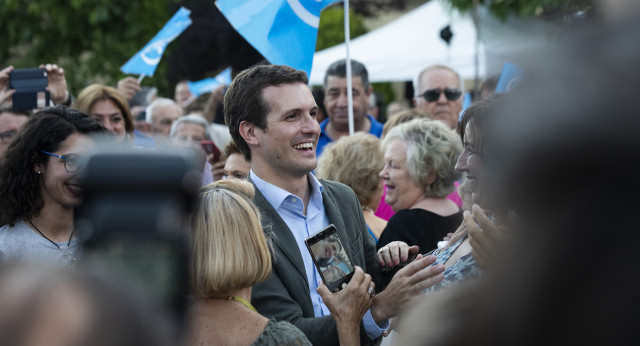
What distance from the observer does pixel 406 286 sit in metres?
2.69

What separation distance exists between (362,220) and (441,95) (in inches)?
143

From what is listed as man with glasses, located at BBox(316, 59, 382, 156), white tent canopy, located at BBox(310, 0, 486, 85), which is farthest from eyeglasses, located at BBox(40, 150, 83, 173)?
white tent canopy, located at BBox(310, 0, 486, 85)

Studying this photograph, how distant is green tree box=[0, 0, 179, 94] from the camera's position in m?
22.1

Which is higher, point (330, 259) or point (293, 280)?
point (330, 259)

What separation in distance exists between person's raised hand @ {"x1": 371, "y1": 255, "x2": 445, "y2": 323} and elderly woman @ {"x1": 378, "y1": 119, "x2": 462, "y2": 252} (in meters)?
1.08

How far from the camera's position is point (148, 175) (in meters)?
0.98

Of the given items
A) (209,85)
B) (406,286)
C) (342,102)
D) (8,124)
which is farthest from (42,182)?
(209,85)

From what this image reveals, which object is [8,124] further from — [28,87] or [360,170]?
[360,170]

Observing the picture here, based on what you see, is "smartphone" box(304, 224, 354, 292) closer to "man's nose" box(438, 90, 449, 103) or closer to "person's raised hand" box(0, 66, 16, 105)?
"person's raised hand" box(0, 66, 16, 105)

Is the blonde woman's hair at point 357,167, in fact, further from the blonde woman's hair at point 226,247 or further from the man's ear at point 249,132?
the blonde woman's hair at point 226,247

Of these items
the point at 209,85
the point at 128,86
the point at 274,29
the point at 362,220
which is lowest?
the point at 209,85

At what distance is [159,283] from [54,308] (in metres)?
0.14

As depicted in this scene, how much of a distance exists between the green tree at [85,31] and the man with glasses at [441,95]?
16287mm

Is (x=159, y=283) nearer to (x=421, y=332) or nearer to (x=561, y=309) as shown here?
(x=421, y=332)
